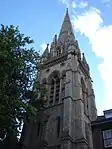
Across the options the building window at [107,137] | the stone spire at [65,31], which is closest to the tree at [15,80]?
the building window at [107,137]

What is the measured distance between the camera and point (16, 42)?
1886cm

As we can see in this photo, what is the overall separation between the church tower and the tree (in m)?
3.24

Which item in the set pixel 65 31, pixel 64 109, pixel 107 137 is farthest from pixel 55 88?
pixel 65 31

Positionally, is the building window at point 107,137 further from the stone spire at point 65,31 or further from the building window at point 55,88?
the stone spire at point 65,31

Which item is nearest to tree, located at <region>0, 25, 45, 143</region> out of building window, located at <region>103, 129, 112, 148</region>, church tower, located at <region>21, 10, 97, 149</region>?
Result: church tower, located at <region>21, 10, 97, 149</region>

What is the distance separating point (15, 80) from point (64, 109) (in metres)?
6.28

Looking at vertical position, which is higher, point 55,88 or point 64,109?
point 55,88

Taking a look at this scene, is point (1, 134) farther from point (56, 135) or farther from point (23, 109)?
point (56, 135)

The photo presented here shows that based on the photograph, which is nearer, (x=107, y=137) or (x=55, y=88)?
(x=107, y=137)

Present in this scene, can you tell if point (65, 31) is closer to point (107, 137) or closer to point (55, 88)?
point (55, 88)

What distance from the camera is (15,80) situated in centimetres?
1925

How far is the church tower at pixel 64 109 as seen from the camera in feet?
67.9

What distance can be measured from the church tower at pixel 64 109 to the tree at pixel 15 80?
3.24 metres

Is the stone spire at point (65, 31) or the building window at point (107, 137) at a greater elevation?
the stone spire at point (65, 31)
